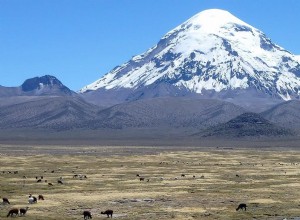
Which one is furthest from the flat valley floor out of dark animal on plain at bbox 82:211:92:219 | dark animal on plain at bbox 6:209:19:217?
dark animal on plain at bbox 82:211:92:219

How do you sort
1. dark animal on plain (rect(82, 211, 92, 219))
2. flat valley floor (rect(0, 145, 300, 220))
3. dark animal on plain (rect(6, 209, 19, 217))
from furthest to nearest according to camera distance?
1. flat valley floor (rect(0, 145, 300, 220))
2. dark animal on plain (rect(6, 209, 19, 217))
3. dark animal on plain (rect(82, 211, 92, 219))

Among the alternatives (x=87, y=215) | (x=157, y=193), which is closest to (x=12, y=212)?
(x=87, y=215)

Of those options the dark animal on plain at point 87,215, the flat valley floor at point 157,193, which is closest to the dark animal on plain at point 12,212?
the flat valley floor at point 157,193

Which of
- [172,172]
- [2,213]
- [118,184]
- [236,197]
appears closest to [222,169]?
[172,172]

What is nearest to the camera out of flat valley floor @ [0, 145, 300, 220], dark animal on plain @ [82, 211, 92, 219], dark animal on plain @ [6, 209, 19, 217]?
dark animal on plain @ [82, 211, 92, 219]

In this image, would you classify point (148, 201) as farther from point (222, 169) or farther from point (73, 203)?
point (222, 169)

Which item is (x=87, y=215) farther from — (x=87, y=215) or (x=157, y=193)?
(x=157, y=193)

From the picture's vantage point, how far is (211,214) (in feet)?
190

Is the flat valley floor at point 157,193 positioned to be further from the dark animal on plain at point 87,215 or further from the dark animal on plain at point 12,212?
the dark animal on plain at point 87,215

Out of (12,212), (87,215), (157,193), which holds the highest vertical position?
(12,212)

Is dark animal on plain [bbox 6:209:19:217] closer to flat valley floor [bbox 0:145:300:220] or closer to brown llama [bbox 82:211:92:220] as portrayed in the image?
flat valley floor [bbox 0:145:300:220]

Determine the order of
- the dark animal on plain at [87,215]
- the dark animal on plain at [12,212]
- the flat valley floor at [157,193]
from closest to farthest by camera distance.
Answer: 1. the dark animal on plain at [87,215]
2. the dark animal on plain at [12,212]
3. the flat valley floor at [157,193]

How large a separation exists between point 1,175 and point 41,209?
42.4 metres

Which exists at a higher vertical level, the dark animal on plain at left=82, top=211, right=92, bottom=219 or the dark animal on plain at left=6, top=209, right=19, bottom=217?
the dark animal on plain at left=6, top=209, right=19, bottom=217
